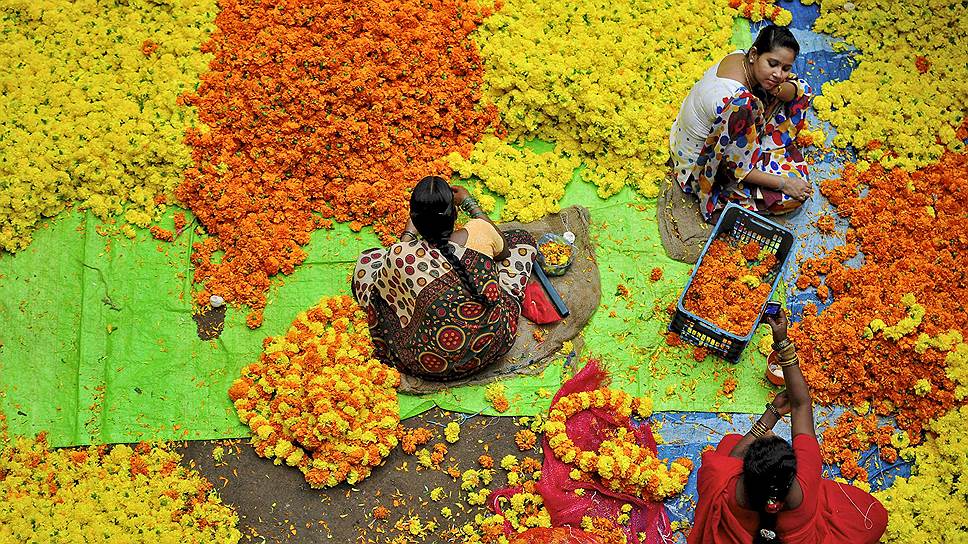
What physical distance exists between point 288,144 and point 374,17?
0.93m

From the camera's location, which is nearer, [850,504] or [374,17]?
[850,504]

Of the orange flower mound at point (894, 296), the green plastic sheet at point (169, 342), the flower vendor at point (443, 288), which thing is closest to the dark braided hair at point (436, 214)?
the flower vendor at point (443, 288)

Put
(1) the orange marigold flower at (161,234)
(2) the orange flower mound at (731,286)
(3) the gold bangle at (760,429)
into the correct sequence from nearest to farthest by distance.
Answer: (3) the gold bangle at (760,429) < (2) the orange flower mound at (731,286) < (1) the orange marigold flower at (161,234)

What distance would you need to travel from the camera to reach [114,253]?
203 inches

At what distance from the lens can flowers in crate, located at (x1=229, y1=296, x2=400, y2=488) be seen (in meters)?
4.59

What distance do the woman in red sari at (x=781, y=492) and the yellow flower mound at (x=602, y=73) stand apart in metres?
1.66

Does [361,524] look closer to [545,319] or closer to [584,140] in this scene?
[545,319]

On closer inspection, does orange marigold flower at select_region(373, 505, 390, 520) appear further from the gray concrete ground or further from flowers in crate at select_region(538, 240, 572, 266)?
flowers in crate at select_region(538, 240, 572, 266)

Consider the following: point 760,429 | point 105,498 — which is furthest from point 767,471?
point 105,498

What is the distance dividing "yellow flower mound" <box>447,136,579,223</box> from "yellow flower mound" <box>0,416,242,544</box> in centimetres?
221

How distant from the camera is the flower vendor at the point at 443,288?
4250mm

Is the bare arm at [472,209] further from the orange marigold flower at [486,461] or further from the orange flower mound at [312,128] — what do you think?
the orange marigold flower at [486,461]

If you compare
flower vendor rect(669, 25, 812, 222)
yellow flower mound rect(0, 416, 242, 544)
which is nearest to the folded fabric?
flower vendor rect(669, 25, 812, 222)

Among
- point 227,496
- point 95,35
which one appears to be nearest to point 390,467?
point 227,496
